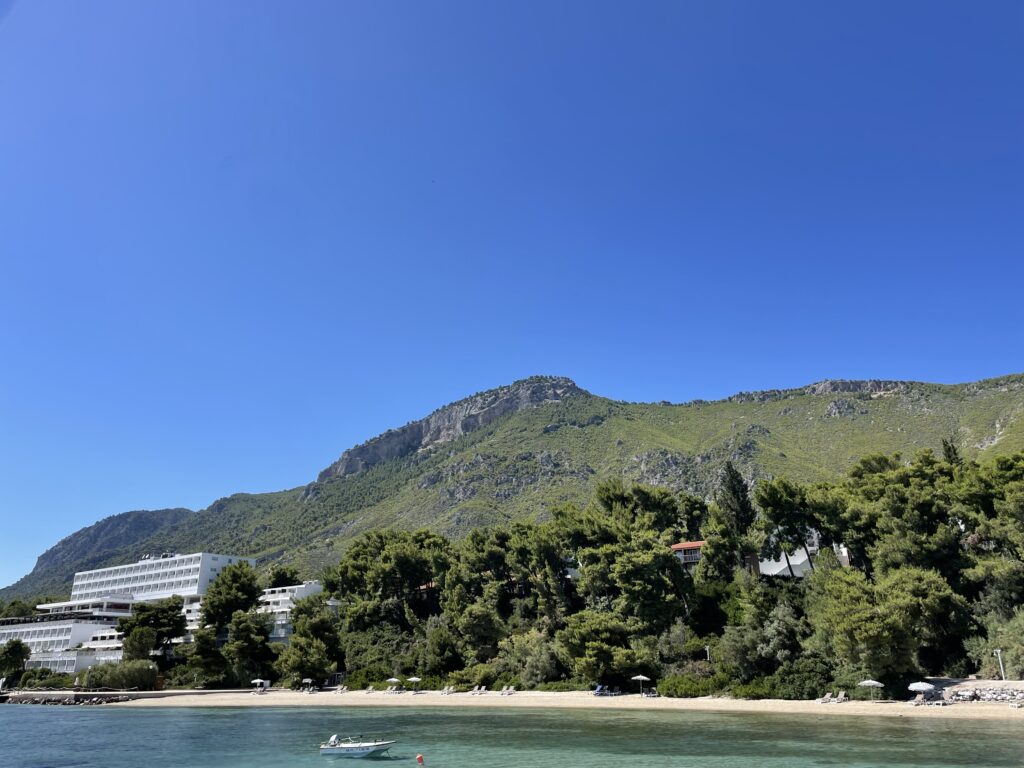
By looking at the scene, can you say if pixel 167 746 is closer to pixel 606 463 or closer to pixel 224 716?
pixel 224 716

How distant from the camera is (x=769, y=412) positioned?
191m

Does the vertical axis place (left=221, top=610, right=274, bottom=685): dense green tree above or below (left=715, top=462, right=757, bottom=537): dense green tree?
below

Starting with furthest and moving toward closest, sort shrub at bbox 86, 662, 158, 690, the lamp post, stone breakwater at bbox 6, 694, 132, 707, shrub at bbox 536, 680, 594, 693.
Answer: shrub at bbox 86, 662, 158, 690 < stone breakwater at bbox 6, 694, 132, 707 < shrub at bbox 536, 680, 594, 693 < the lamp post

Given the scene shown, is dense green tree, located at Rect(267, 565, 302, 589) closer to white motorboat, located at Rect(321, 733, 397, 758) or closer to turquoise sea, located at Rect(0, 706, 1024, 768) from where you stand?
turquoise sea, located at Rect(0, 706, 1024, 768)

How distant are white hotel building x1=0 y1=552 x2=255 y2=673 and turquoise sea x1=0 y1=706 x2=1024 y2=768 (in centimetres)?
6016

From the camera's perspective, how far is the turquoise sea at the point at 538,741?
29.4 m

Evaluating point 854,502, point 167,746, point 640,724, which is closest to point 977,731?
point 640,724

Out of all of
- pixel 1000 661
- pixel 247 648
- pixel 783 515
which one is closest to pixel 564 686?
pixel 783 515

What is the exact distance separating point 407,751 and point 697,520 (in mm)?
57058

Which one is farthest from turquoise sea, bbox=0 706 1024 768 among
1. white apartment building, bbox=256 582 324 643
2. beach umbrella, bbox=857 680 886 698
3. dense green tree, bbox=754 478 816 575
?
white apartment building, bbox=256 582 324 643

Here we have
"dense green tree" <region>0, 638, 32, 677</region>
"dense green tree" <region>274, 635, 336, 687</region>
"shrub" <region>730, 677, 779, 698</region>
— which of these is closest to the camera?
"shrub" <region>730, 677, 779, 698</region>

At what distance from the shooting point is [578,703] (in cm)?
5531

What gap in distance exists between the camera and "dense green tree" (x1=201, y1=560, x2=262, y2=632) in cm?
9019

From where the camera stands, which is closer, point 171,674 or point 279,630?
point 171,674
